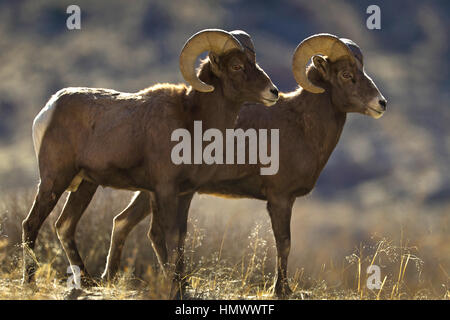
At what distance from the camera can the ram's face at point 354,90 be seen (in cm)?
986

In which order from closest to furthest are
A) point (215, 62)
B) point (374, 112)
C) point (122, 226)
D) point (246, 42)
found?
point (215, 62)
point (246, 42)
point (374, 112)
point (122, 226)

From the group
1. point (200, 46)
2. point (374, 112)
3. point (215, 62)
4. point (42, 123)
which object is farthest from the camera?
point (374, 112)

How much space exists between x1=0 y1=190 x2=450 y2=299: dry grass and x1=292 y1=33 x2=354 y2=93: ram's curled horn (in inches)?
78.5

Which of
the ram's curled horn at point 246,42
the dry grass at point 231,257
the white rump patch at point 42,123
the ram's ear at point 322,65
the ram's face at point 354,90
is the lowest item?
the dry grass at point 231,257

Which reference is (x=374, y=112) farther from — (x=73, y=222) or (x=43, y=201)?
(x=43, y=201)

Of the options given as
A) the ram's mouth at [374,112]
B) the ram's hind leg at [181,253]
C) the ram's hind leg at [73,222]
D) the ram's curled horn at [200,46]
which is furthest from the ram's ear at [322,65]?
the ram's hind leg at [73,222]

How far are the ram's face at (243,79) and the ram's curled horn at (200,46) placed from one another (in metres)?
0.13

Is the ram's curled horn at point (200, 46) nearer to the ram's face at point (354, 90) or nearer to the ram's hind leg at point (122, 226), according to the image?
the ram's face at point (354, 90)

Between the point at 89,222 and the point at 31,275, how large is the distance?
14.7 ft

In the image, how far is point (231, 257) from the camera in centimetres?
1393

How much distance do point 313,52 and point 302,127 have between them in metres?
1.01

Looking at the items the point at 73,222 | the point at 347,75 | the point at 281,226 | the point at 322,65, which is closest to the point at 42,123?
the point at 73,222
